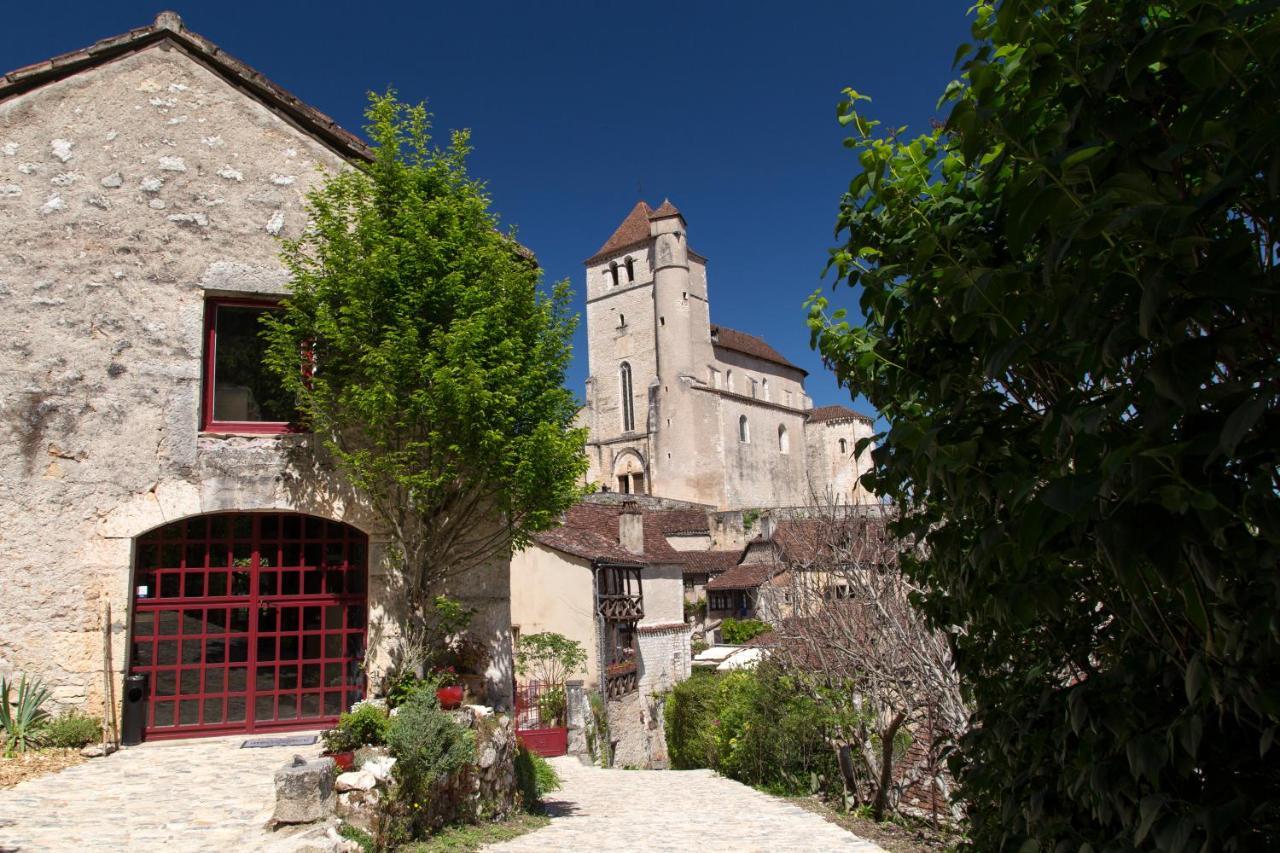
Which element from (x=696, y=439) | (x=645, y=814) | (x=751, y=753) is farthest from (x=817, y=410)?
(x=645, y=814)

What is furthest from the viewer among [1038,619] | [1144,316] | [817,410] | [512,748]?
[817,410]

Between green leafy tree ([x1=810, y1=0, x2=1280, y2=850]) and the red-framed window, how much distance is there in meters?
7.67

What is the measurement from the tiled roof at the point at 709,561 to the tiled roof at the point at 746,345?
22923mm

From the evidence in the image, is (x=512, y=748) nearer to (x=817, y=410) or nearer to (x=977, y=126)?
(x=977, y=126)

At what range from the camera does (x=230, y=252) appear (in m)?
9.10

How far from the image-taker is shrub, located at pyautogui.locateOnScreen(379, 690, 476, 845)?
23.3 ft

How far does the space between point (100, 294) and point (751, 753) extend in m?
10.7

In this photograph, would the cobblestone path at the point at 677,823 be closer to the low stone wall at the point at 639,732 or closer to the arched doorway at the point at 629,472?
the low stone wall at the point at 639,732

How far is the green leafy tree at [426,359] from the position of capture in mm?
8391

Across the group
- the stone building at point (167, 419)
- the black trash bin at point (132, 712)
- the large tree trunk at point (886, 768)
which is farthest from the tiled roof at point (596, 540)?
the black trash bin at point (132, 712)

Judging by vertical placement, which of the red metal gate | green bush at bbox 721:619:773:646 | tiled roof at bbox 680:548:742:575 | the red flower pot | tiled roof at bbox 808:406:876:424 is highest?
tiled roof at bbox 808:406:876:424

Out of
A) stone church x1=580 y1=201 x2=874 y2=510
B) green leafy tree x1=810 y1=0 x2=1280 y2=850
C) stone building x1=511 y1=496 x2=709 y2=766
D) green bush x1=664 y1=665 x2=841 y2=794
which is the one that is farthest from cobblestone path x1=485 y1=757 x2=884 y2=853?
stone church x1=580 y1=201 x2=874 y2=510

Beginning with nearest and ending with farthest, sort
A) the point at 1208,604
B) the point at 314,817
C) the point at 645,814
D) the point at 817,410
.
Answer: the point at 1208,604
the point at 314,817
the point at 645,814
the point at 817,410

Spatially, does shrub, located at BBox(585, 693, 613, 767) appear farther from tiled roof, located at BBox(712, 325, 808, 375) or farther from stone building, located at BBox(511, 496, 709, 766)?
tiled roof, located at BBox(712, 325, 808, 375)
